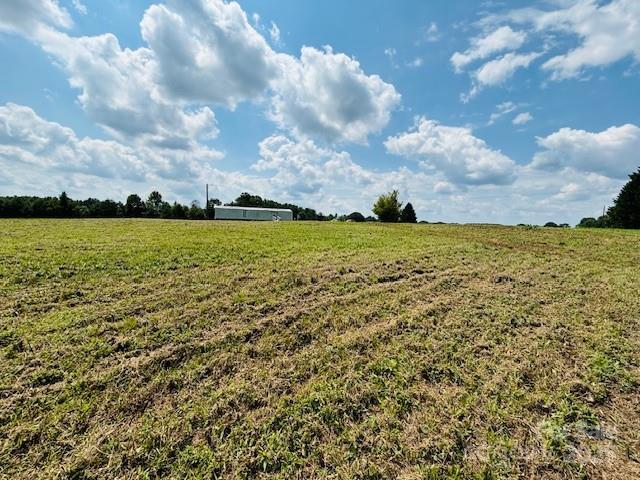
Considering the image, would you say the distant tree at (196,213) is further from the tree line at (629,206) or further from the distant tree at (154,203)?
the tree line at (629,206)

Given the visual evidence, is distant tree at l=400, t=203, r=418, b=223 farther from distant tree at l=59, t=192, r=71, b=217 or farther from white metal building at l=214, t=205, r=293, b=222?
distant tree at l=59, t=192, r=71, b=217

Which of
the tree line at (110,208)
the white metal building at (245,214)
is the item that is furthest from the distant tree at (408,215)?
the tree line at (110,208)

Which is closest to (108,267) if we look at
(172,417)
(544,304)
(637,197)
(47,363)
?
(47,363)

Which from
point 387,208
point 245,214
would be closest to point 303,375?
point 387,208

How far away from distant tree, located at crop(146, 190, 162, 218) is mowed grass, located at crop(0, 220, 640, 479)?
8262 cm

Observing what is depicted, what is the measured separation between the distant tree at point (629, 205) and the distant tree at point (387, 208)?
25.3 meters

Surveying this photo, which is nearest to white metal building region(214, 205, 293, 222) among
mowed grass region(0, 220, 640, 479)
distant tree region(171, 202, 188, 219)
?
distant tree region(171, 202, 188, 219)

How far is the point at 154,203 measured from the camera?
8850 centimetres

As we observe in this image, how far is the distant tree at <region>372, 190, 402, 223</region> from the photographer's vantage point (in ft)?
154

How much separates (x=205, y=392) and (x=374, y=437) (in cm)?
201

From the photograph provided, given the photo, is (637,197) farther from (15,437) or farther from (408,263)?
(15,437)

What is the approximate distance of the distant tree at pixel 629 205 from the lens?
1276 inches

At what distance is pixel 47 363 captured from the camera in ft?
12.9

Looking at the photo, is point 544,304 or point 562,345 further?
point 544,304
